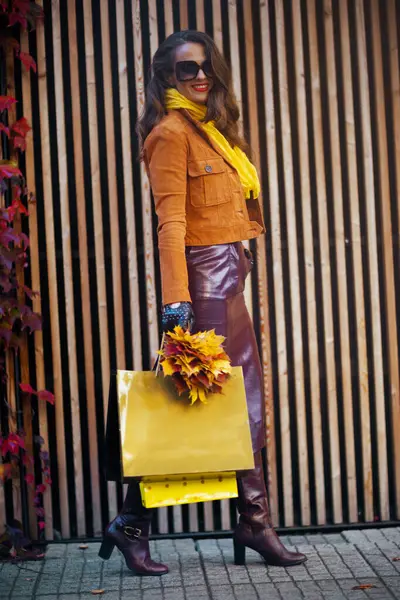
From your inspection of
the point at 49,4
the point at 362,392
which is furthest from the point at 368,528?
the point at 49,4

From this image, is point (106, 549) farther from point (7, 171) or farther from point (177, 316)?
point (7, 171)

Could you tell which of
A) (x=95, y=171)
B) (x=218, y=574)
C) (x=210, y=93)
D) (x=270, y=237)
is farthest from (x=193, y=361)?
(x=95, y=171)

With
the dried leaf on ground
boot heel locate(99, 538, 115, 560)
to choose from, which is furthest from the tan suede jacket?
the dried leaf on ground

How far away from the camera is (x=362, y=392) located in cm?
644

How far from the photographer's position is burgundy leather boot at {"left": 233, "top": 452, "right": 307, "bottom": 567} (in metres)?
5.51

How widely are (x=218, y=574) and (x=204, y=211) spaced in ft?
5.92

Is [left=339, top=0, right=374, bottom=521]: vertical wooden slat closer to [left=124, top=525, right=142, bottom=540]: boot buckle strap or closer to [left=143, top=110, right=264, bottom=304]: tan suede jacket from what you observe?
[left=143, top=110, right=264, bottom=304]: tan suede jacket

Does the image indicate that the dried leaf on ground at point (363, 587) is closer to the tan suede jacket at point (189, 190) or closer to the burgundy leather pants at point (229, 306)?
the burgundy leather pants at point (229, 306)

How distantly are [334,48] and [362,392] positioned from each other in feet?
6.65

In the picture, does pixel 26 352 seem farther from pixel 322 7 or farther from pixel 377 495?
pixel 322 7

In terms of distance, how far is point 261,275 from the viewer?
636 centimetres

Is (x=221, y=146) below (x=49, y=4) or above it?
below

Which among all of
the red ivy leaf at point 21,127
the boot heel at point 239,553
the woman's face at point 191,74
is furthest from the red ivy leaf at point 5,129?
the boot heel at point 239,553

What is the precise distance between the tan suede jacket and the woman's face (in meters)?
0.14
